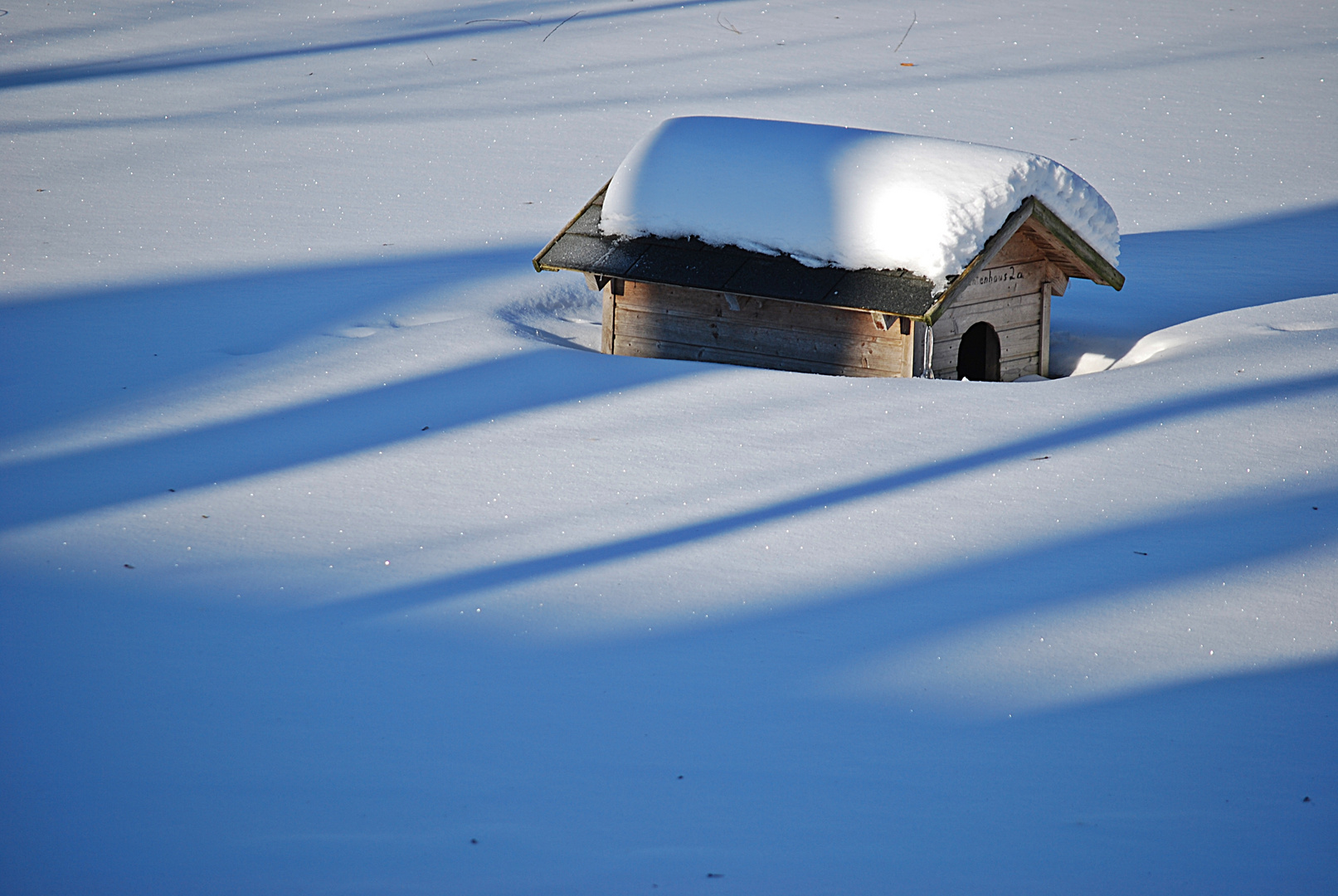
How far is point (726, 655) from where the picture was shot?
3.83 metres

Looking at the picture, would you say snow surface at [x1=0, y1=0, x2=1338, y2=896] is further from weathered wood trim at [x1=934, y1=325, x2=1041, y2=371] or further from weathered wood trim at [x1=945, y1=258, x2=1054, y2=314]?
weathered wood trim at [x1=945, y1=258, x2=1054, y2=314]

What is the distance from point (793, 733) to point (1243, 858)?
3.87 feet

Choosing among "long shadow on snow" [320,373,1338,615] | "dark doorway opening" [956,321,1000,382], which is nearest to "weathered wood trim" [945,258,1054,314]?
"dark doorway opening" [956,321,1000,382]

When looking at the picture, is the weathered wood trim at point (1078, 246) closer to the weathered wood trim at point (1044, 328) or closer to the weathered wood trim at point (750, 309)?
the weathered wood trim at point (1044, 328)

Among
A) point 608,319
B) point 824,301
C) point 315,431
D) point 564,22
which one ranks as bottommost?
point 315,431

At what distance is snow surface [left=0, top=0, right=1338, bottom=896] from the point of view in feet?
9.82

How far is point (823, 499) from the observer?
196 inches

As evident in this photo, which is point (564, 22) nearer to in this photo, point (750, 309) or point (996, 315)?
point (750, 309)

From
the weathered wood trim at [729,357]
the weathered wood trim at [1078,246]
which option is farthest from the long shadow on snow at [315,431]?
the weathered wood trim at [1078,246]

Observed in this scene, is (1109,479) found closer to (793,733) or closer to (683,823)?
(793,733)

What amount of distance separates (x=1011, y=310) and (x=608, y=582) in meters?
3.90

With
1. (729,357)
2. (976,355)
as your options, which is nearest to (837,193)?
(729,357)

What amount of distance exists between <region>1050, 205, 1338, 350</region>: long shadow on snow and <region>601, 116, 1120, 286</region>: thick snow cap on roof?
3.56 ft

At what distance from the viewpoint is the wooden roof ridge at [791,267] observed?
6.31 metres
